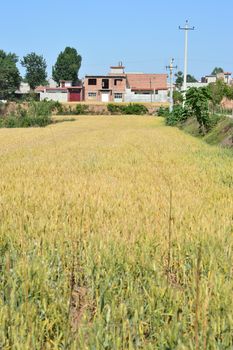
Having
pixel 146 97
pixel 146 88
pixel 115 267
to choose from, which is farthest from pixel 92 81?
pixel 115 267

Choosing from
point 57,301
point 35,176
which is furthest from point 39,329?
point 35,176

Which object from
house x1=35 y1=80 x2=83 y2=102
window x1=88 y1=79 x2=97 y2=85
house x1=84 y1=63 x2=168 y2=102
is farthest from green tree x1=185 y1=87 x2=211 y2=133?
house x1=35 y1=80 x2=83 y2=102

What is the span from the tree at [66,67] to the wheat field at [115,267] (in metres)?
106

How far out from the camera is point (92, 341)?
2.17m

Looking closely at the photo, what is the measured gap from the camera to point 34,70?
357 feet

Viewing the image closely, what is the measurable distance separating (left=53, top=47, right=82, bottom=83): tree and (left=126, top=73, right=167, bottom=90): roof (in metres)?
24.2

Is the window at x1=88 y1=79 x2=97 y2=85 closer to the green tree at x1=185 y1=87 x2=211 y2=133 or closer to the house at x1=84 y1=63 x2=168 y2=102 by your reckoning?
the house at x1=84 y1=63 x2=168 y2=102

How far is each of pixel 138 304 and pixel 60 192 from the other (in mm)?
3711


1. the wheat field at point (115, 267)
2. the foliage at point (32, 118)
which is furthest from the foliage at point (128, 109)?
the wheat field at point (115, 267)

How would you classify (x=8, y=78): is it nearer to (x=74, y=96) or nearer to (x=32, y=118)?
(x=74, y=96)

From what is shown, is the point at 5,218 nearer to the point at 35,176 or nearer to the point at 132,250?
the point at 132,250

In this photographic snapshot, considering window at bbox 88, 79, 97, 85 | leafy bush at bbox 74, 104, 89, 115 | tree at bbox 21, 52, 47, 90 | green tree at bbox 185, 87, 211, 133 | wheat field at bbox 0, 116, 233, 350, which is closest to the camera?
wheat field at bbox 0, 116, 233, 350

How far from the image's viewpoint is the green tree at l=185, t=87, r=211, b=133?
23.1 metres

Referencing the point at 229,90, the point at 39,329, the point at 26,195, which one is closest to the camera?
the point at 39,329
